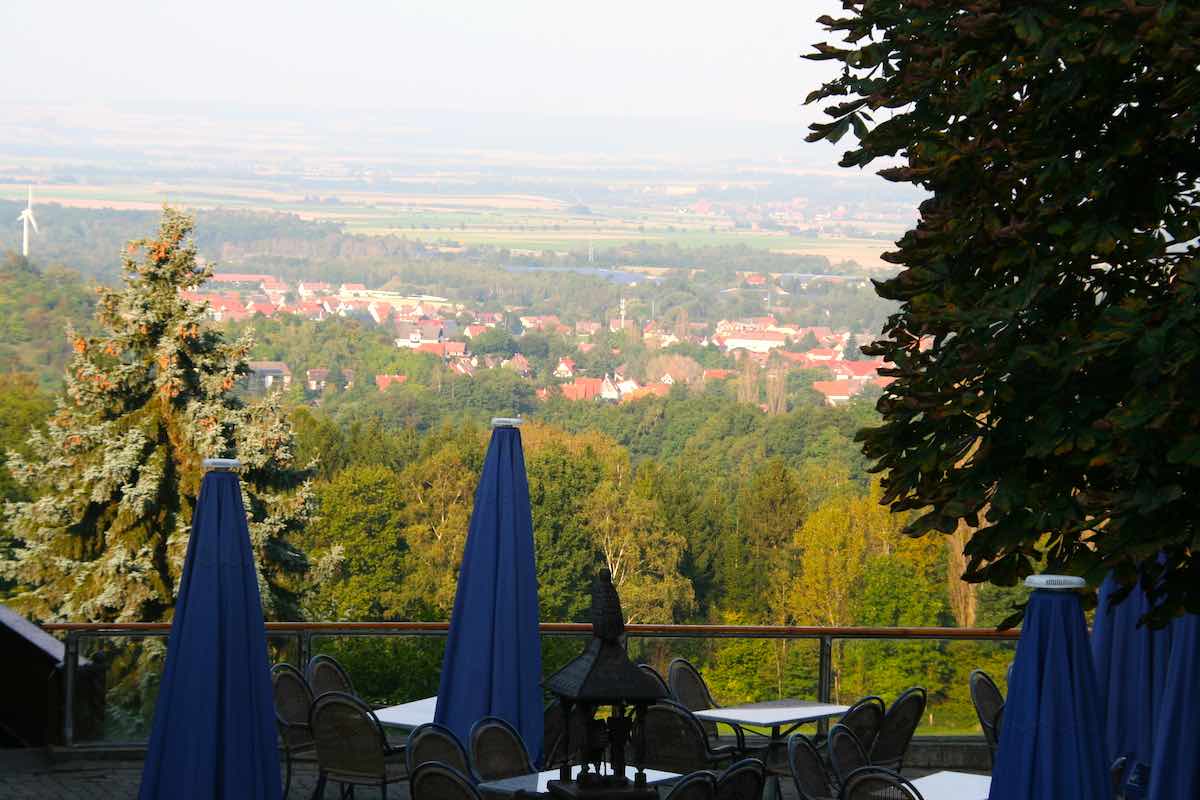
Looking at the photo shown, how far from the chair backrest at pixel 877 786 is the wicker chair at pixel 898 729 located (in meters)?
1.39

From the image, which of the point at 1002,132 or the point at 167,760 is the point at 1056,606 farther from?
the point at 167,760

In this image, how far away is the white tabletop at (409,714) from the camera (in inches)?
314

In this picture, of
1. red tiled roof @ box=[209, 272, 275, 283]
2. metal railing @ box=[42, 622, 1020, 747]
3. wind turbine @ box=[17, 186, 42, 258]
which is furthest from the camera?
red tiled roof @ box=[209, 272, 275, 283]

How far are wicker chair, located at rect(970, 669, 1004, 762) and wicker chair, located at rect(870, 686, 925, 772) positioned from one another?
0.66m

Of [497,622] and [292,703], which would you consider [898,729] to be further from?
[292,703]

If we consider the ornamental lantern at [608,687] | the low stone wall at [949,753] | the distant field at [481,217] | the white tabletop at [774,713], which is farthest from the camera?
the distant field at [481,217]

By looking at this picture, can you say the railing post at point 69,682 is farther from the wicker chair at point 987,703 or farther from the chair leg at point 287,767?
the wicker chair at point 987,703

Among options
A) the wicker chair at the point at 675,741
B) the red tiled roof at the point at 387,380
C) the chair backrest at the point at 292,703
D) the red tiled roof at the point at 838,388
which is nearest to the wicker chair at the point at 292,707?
the chair backrest at the point at 292,703

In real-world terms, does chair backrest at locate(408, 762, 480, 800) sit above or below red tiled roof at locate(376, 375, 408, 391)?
above

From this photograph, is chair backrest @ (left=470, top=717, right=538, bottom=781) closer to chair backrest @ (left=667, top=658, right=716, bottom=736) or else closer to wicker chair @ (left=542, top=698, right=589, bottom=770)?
wicker chair @ (left=542, top=698, right=589, bottom=770)

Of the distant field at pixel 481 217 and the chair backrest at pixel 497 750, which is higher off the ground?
the distant field at pixel 481 217

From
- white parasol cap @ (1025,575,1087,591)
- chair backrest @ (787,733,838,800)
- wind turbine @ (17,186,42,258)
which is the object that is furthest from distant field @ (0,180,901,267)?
white parasol cap @ (1025,575,1087,591)

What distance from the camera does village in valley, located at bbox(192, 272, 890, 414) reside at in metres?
100

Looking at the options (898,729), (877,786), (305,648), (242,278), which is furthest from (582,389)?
(877,786)
